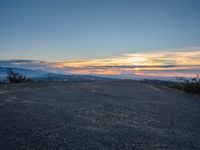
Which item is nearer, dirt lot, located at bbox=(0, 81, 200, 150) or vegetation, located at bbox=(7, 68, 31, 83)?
dirt lot, located at bbox=(0, 81, 200, 150)

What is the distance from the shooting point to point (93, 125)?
6.23 metres

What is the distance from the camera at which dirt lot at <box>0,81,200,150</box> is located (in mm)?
4945

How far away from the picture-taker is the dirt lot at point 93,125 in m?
4.95

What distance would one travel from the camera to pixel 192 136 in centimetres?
583

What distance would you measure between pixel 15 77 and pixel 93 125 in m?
14.1

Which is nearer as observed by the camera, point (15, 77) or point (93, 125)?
point (93, 125)

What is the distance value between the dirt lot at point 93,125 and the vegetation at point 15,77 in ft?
31.2

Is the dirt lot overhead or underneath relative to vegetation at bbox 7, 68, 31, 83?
underneath

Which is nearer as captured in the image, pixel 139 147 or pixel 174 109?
pixel 139 147

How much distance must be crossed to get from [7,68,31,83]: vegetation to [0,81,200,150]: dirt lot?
374 inches

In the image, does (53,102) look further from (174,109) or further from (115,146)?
(115,146)

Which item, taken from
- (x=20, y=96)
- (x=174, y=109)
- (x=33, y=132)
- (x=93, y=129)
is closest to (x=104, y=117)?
(x=93, y=129)

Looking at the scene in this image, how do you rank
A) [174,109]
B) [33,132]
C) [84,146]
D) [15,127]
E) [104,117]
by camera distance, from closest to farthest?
[84,146] → [33,132] → [15,127] → [104,117] → [174,109]

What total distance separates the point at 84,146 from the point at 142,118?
2853 mm
